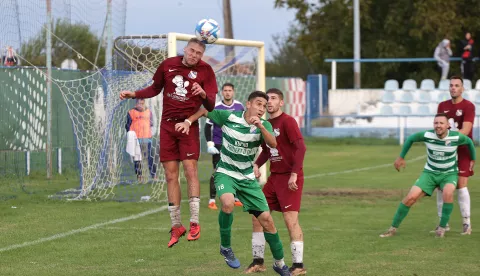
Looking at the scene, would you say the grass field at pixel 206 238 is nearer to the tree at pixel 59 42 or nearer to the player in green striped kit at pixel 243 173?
the player in green striped kit at pixel 243 173

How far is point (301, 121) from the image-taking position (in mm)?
37031

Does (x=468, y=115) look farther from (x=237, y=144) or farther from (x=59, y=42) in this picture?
(x=59, y=42)

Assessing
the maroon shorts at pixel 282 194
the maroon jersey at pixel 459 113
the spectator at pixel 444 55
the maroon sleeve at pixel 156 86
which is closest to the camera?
the maroon shorts at pixel 282 194

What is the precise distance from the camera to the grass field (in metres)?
10.4

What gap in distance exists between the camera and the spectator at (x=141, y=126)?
747 inches

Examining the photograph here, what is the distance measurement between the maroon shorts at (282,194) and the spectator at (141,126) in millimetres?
8503

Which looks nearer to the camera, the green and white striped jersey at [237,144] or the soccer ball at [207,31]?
the green and white striped jersey at [237,144]

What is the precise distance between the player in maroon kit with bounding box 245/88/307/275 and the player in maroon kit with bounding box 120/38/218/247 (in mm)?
721

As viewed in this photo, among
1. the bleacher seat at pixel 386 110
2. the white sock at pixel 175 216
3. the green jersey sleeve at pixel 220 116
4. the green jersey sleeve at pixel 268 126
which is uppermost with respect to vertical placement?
the green jersey sleeve at pixel 220 116

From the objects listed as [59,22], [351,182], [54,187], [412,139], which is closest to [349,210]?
[412,139]

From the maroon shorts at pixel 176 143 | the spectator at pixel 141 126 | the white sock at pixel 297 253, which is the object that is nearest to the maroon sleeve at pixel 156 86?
the maroon shorts at pixel 176 143

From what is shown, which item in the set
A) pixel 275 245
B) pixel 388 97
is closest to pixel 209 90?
pixel 275 245

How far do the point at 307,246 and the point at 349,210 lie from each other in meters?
3.86

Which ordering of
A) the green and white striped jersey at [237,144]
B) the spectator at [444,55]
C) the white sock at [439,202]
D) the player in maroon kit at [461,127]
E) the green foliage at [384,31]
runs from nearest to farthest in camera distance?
the green and white striped jersey at [237,144], the player in maroon kit at [461,127], the white sock at [439,202], the spectator at [444,55], the green foliage at [384,31]
